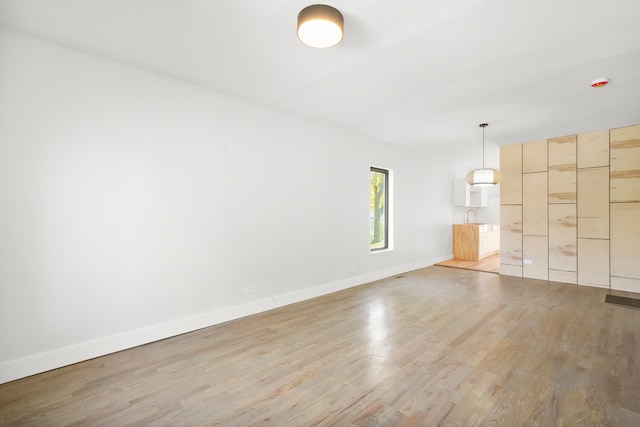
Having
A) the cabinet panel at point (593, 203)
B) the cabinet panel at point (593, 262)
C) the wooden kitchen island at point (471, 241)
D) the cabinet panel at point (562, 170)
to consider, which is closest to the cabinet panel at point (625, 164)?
the cabinet panel at point (593, 203)

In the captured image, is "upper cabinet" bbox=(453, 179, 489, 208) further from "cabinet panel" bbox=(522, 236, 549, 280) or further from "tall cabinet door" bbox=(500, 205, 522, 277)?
"cabinet panel" bbox=(522, 236, 549, 280)

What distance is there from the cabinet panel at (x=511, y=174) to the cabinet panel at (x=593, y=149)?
3.02ft

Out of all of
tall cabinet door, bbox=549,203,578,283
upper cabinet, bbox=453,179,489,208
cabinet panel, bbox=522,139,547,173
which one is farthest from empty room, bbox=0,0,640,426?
upper cabinet, bbox=453,179,489,208

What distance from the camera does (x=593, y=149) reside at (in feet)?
16.3

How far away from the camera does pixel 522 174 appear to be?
5703mm

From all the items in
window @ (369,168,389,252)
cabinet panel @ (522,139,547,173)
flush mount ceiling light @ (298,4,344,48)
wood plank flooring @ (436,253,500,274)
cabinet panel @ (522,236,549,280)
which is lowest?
wood plank flooring @ (436,253,500,274)

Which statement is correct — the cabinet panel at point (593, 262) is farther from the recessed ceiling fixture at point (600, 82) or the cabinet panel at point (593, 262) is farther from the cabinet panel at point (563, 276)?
the recessed ceiling fixture at point (600, 82)

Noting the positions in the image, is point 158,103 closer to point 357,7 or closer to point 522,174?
point 357,7

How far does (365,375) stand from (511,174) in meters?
5.46

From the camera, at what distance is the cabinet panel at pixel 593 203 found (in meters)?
4.87

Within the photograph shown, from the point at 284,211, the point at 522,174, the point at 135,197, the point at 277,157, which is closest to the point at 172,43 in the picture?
the point at 135,197

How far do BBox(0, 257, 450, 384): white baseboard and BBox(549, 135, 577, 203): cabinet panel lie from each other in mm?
4737

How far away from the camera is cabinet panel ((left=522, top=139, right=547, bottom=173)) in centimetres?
545

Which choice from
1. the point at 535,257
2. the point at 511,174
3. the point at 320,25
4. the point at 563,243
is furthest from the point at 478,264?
the point at 320,25
